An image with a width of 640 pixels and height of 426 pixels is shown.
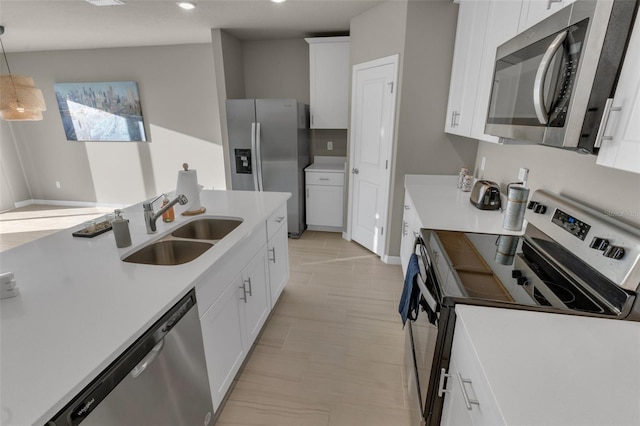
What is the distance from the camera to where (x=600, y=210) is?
120 cm

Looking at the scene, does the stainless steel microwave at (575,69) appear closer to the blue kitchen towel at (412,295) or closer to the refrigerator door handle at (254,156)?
the blue kitchen towel at (412,295)

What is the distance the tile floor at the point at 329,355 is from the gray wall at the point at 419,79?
0.91 m

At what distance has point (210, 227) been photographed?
Result: 1982 mm

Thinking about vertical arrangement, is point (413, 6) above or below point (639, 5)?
above

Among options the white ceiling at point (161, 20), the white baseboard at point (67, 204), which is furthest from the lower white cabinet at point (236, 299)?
the white baseboard at point (67, 204)

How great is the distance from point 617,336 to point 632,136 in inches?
22.1

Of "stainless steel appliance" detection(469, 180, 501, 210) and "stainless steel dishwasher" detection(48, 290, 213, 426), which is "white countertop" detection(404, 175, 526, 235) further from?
"stainless steel dishwasher" detection(48, 290, 213, 426)

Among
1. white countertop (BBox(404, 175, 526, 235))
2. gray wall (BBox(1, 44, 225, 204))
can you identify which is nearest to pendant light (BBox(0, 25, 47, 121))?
gray wall (BBox(1, 44, 225, 204))

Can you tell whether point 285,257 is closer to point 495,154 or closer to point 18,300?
point 18,300

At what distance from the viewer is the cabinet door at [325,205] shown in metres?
3.89

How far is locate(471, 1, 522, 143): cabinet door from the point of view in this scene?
1.50 m

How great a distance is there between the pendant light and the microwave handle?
3.92 m

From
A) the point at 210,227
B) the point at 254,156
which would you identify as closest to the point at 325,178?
the point at 254,156

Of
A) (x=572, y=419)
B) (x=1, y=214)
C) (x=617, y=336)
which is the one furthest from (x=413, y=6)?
(x=1, y=214)
